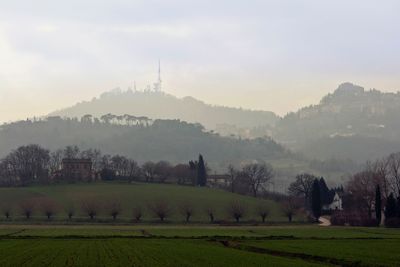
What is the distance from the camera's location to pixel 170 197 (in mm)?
181625

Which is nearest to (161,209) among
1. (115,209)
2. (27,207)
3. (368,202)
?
(115,209)

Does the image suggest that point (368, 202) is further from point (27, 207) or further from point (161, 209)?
point (27, 207)

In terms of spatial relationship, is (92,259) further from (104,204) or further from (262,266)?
(104,204)

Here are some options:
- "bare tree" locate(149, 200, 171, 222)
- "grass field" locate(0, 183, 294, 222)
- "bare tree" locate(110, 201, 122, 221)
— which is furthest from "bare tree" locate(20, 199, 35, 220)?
"bare tree" locate(149, 200, 171, 222)

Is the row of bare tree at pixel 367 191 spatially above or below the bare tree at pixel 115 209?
above

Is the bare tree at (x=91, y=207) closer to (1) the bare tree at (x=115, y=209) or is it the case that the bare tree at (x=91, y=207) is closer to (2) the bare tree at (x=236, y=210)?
(1) the bare tree at (x=115, y=209)

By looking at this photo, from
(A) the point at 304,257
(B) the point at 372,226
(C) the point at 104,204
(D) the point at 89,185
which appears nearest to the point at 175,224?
(C) the point at 104,204

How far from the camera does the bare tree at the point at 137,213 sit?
149 meters

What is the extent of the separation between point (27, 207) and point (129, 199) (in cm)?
3123

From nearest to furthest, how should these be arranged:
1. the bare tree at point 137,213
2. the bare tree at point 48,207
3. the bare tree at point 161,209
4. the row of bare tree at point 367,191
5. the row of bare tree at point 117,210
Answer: the bare tree at point 137,213
the bare tree at point 48,207
the bare tree at point 161,209
the row of bare tree at point 117,210
the row of bare tree at point 367,191

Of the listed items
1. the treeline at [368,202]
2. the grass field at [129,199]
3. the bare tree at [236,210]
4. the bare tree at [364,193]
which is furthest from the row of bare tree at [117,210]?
the bare tree at [364,193]

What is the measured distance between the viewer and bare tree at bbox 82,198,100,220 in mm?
152500

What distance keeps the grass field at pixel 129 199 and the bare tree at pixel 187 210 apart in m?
1.12

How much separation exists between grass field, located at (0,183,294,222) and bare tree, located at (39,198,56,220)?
1273 mm
